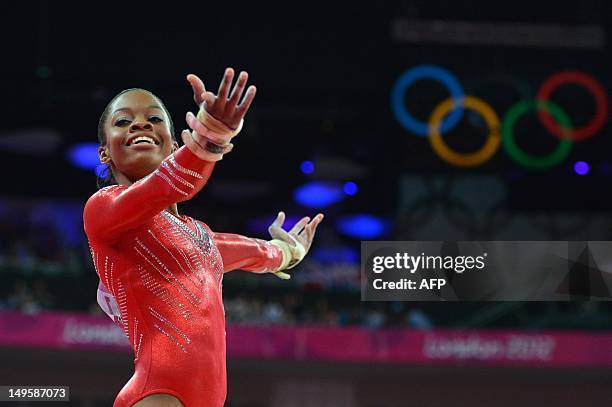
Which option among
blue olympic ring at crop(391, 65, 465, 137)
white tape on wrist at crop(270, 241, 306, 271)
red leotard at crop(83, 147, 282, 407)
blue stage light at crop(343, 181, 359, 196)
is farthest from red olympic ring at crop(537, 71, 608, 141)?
red leotard at crop(83, 147, 282, 407)

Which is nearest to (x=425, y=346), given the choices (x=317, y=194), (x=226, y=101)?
(x=317, y=194)

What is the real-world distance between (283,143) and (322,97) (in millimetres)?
2471

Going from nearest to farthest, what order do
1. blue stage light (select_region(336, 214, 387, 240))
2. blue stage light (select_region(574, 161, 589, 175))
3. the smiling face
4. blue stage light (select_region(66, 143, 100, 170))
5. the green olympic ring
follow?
the smiling face → the green olympic ring → blue stage light (select_region(574, 161, 589, 175)) → blue stage light (select_region(66, 143, 100, 170)) → blue stage light (select_region(336, 214, 387, 240))

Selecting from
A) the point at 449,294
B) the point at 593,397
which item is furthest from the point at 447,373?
the point at 449,294

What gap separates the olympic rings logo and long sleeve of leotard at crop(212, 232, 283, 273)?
879cm

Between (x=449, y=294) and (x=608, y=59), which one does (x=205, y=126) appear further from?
(x=608, y=59)

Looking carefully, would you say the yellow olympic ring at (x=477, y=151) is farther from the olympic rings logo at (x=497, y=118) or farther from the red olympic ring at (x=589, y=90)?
the red olympic ring at (x=589, y=90)

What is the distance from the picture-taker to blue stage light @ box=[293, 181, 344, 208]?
609 inches

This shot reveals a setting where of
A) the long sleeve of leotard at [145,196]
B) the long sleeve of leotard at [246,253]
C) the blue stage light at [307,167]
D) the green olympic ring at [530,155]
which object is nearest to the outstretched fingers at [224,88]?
the long sleeve of leotard at [145,196]

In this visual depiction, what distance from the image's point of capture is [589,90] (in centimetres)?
1170

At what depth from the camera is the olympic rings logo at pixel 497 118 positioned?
11703mm

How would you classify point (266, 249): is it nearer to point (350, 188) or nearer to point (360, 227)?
point (350, 188)

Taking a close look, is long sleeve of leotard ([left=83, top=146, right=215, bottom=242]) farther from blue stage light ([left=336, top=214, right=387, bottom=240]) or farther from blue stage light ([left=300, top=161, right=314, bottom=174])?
blue stage light ([left=336, top=214, right=387, bottom=240])

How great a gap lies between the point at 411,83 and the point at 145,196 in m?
9.83
